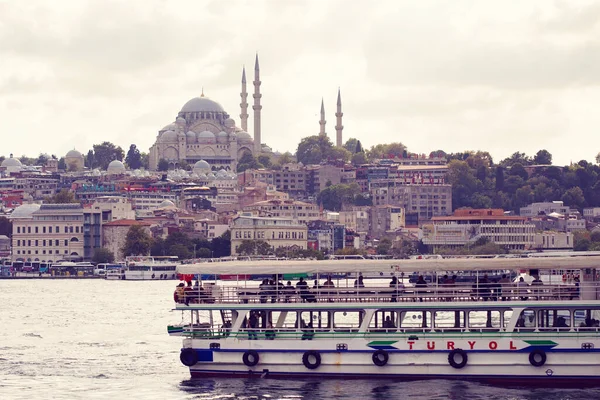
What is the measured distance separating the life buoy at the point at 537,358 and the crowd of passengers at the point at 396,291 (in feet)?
4.43

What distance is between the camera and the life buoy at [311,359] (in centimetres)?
4003

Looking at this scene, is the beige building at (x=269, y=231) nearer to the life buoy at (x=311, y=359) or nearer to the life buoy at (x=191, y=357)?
the life buoy at (x=191, y=357)

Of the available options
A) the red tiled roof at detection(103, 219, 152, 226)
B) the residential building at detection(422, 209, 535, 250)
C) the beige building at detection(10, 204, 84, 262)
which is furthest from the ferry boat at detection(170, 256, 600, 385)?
the beige building at detection(10, 204, 84, 262)

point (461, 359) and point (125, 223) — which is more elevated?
point (125, 223)

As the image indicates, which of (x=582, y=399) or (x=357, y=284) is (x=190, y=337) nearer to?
(x=357, y=284)

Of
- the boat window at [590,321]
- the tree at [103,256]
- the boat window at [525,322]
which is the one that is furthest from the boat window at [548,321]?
the tree at [103,256]

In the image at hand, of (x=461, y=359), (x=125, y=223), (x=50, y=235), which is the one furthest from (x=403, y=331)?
(x=50, y=235)

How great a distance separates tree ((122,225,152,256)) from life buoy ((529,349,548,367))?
395 ft

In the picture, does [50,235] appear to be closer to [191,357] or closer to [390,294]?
[191,357]

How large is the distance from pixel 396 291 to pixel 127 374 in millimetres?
7434

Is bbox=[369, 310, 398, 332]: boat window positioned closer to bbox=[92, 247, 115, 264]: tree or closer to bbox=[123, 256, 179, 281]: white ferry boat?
bbox=[123, 256, 179, 281]: white ferry boat

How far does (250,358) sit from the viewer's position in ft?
132

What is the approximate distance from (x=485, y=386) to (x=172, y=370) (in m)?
8.74

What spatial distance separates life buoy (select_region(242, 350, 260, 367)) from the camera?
40.3 metres
